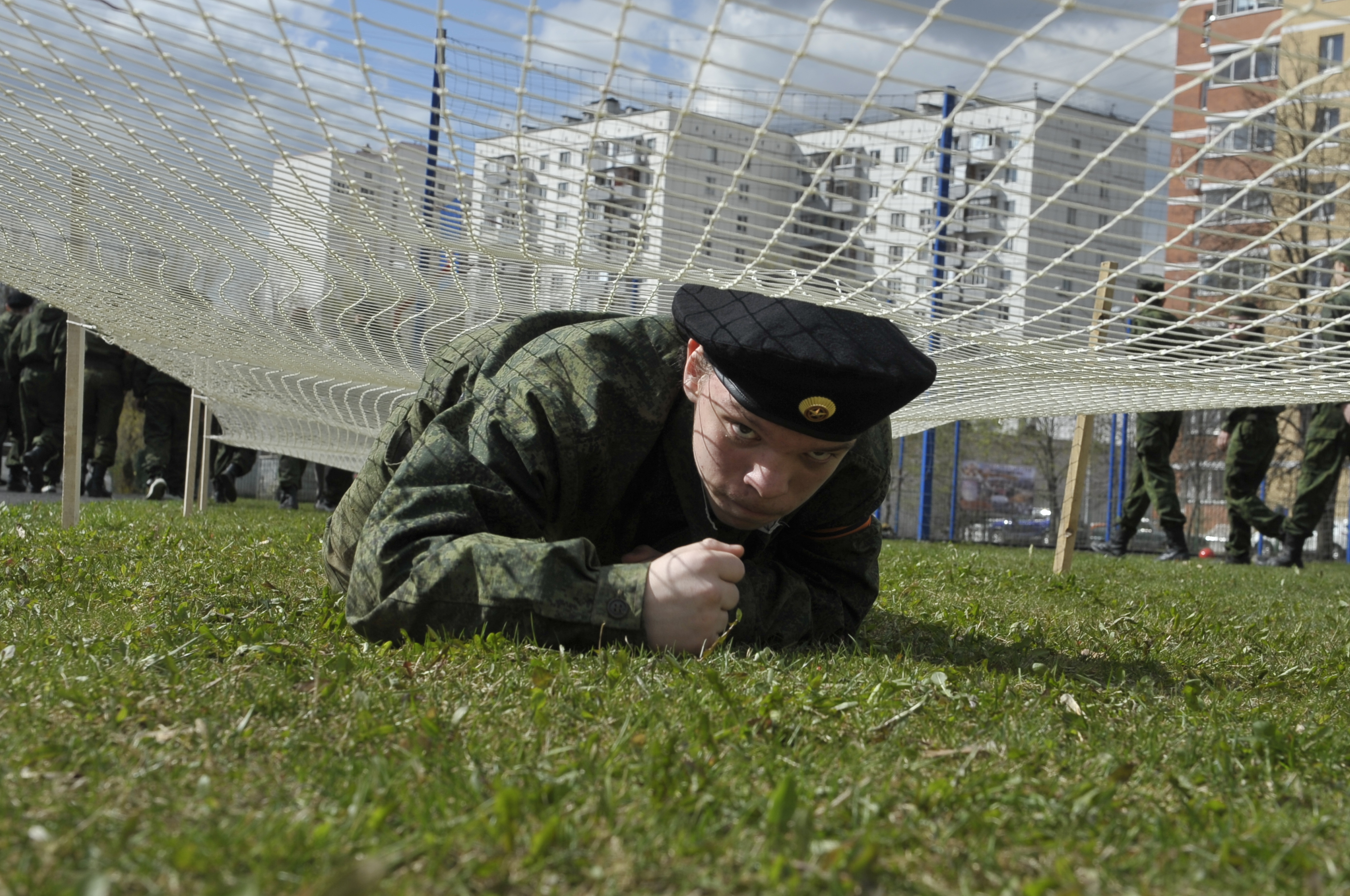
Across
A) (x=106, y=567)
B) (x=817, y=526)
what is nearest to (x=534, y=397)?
(x=817, y=526)

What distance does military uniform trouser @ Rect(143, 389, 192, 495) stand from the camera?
10414 mm

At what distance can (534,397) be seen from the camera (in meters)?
2.11

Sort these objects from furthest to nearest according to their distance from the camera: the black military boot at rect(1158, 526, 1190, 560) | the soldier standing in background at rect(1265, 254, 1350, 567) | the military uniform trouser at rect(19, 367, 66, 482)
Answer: the military uniform trouser at rect(19, 367, 66, 482) < the black military boot at rect(1158, 526, 1190, 560) < the soldier standing in background at rect(1265, 254, 1350, 567)

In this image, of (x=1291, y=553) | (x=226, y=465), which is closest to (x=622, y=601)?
(x=1291, y=553)

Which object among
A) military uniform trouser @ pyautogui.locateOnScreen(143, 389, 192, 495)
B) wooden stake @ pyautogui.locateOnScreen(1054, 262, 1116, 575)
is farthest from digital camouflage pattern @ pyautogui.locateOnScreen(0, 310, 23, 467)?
wooden stake @ pyautogui.locateOnScreen(1054, 262, 1116, 575)

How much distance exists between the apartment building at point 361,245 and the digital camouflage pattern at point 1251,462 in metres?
6.56

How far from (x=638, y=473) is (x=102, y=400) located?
10154 millimetres

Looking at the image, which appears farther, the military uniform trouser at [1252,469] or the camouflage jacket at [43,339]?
the camouflage jacket at [43,339]

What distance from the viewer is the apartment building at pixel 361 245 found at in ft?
8.63

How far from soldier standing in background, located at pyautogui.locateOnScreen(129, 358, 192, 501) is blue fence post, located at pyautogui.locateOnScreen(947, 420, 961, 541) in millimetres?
8834

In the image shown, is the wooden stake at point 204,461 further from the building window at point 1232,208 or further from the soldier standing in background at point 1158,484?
the building window at point 1232,208

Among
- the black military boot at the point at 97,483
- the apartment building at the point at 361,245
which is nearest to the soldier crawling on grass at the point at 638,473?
the apartment building at the point at 361,245

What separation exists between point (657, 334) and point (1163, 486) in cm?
734

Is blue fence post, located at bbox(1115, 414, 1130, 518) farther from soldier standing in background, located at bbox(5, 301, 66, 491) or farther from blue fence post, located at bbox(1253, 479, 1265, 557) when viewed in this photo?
soldier standing in background, located at bbox(5, 301, 66, 491)
